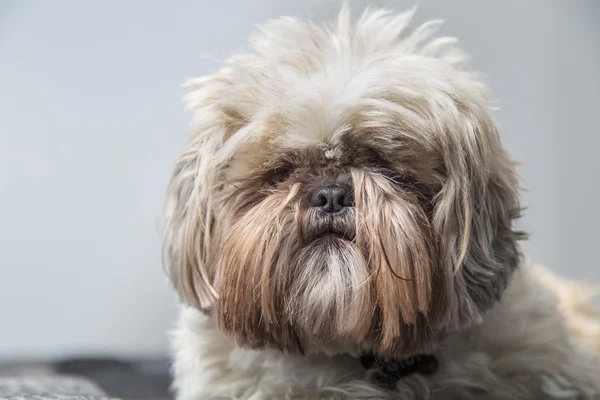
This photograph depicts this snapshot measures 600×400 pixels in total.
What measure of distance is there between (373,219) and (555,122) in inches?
81.9

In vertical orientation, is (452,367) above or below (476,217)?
below

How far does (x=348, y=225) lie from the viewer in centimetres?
118

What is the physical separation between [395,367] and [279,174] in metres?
0.42

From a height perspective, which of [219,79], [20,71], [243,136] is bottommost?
[243,136]

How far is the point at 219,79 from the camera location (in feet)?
4.46

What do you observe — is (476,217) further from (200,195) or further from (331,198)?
(200,195)

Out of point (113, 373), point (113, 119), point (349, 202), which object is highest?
point (113, 119)

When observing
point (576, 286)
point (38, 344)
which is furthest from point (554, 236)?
point (38, 344)

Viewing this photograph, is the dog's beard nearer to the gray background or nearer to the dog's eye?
the dog's eye

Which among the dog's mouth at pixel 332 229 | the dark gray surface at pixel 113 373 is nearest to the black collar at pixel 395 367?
the dog's mouth at pixel 332 229

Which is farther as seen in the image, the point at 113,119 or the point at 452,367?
the point at 113,119

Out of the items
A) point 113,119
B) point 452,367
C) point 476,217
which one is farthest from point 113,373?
point 476,217

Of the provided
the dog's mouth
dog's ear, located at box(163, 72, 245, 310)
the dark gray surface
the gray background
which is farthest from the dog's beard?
the gray background

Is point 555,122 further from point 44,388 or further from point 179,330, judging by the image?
point 44,388
